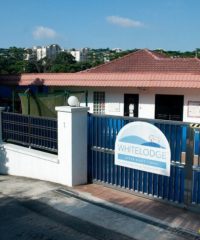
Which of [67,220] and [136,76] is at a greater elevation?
[136,76]

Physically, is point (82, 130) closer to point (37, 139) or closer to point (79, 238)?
point (37, 139)

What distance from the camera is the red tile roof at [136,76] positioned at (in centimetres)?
1605

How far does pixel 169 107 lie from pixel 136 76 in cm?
228

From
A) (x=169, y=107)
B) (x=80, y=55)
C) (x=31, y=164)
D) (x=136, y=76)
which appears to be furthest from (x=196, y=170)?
(x=80, y=55)

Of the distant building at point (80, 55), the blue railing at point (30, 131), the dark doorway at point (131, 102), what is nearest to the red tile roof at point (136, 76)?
the dark doorway at point (131, 102)

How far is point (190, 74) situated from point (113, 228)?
1135cm

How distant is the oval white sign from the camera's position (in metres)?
6.50

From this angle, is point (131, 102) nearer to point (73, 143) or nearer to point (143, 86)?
point (143, 86)

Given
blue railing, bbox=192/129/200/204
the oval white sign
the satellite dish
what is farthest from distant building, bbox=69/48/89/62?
blue railing, bbox=192/129/200/204

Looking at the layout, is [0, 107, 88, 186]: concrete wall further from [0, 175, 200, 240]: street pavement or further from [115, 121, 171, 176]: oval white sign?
[115, 121, 171, 176]: oval white sign

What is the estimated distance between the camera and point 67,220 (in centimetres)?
598

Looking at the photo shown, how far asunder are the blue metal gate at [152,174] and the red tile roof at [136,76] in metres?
9.12

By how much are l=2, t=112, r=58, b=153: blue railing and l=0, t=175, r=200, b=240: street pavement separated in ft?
4.79

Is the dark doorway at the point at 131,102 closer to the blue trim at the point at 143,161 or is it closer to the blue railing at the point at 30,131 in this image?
the blue railing at the point at 30,131
